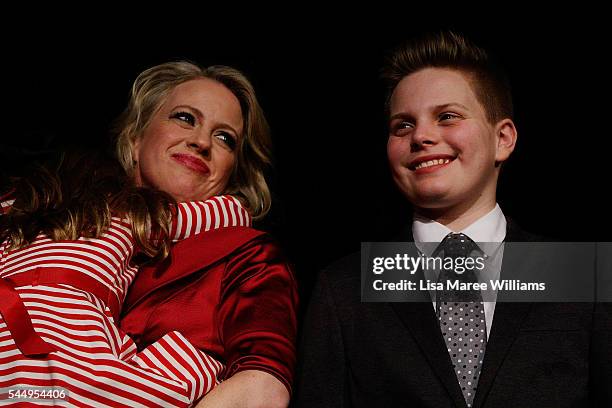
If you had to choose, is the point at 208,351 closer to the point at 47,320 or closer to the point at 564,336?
the point at 47,320

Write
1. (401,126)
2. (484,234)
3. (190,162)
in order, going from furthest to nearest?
(190,162), (401,126), (484,234)

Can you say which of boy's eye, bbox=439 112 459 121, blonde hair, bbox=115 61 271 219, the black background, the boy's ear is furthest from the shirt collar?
blonde hair, bbox=115 61 271 219

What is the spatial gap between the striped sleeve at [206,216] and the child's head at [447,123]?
0.41m

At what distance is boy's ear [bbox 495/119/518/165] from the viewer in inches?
69.9

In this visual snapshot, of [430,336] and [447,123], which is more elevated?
[447,123]

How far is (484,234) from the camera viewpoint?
1688 millimetres

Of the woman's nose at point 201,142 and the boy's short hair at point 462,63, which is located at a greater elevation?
the boy's short hair at point 462,63

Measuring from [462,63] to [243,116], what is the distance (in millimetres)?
684

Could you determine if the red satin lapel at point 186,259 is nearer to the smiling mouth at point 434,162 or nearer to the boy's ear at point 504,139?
the smiling mouth at point 434,162

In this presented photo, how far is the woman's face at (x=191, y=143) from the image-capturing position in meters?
2.01

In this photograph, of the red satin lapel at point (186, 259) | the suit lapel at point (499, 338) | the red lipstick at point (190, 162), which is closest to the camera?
the suit lapel at point (499, 338)

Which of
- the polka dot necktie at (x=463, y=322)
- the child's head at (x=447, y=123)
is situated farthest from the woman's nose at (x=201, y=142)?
the polka dot necktie at (x=463, y=322)

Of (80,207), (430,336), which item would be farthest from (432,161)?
(80,207)

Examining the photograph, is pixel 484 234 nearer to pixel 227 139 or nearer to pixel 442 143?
pixel 442 143
